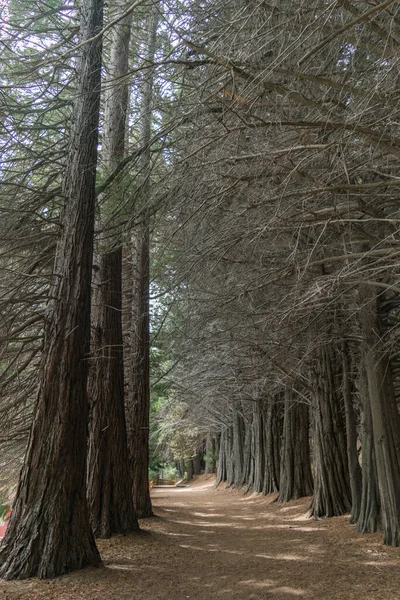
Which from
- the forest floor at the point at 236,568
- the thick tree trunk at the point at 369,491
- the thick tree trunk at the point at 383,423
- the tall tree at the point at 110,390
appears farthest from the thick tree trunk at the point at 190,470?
the thick tree trunk at the point at 383,423

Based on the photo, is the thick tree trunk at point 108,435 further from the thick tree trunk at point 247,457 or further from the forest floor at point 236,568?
the thick tree trunk at point 247,457

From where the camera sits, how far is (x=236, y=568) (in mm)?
6734

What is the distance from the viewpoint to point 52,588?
529 centimetres

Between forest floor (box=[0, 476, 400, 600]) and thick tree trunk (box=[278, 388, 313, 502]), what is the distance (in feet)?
14.9

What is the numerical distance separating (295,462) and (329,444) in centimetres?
432

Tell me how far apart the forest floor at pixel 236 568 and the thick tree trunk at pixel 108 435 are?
428 millimetres

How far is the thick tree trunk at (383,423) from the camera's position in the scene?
7594 mm

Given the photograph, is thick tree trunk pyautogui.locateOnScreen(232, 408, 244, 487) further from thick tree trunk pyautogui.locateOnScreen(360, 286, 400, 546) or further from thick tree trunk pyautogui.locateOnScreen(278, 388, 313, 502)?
thick tree trunk pyautogui.locateOnScreen(360, 286, 400, 546)

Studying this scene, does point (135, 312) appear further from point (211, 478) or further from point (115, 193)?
point (211, 478)

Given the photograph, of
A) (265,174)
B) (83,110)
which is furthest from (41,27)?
(265,174)

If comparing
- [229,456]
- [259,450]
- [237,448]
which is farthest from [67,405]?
[229,456]

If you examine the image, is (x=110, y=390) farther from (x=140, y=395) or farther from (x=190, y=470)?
(x=190, y=470)

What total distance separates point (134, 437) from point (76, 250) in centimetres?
636

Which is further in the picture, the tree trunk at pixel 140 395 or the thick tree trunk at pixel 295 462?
the thick tree trunk at pixel 295 462
